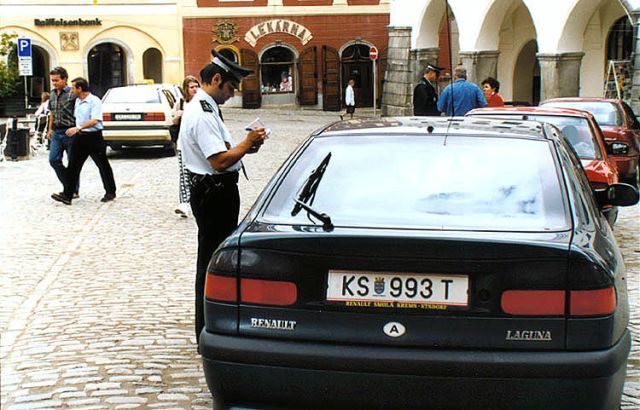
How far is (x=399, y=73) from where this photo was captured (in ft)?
115

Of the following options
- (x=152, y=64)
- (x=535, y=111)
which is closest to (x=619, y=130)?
(x=535, y=111)

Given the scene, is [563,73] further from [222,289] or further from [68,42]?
[68,42]

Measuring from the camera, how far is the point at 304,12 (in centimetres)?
4616

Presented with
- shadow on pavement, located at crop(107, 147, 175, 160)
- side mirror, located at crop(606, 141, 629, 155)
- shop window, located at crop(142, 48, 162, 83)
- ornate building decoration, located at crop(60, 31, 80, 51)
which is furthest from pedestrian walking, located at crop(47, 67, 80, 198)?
shop window, located at crop(142, 48, 162, 83)

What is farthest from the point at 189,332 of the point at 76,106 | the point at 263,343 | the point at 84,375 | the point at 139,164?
the point at 139,164

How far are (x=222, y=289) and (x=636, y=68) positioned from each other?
66.7 feet

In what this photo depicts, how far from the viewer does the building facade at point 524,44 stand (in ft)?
82.3

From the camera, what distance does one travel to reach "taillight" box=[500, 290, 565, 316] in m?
3.84

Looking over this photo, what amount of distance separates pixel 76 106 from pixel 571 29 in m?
14.6

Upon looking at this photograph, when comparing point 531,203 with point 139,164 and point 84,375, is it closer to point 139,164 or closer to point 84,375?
point 84,375

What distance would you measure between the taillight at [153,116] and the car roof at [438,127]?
17.3 meters

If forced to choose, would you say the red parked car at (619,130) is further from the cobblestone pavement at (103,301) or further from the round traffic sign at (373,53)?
the round traffic sign at (373,53)

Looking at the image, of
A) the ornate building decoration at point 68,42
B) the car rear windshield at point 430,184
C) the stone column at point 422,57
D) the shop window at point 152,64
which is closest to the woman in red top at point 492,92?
the car rear windshield at point 430,184

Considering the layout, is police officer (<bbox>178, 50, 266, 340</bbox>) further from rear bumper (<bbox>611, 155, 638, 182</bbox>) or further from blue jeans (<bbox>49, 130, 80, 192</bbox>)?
rear bumper (<bbox>611, 155, 638, 182</bbox>)
